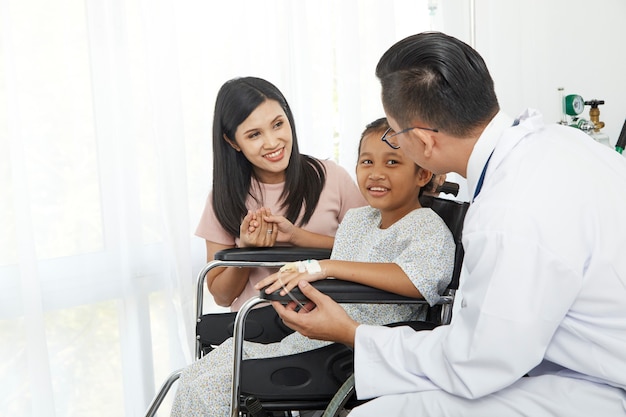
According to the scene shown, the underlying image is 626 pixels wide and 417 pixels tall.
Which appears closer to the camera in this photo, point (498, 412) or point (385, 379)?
point (498, 412)

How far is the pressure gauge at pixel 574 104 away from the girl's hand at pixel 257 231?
5.91 ft

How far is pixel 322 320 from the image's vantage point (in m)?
1.40

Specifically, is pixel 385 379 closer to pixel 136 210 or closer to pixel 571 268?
pixel 571 268

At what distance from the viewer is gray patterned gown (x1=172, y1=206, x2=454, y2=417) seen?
1.53 meters

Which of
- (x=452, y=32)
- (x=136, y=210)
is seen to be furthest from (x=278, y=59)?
(x=452, y=32)

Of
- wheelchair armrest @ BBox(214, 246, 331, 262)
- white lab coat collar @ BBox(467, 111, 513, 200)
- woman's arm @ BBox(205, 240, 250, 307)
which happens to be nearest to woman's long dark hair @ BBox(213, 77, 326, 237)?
woman's arm @ BBox(205, 240, 250, 307)

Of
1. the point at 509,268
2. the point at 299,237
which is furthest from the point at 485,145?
the point at 299,237

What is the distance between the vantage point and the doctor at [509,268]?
1.08 meters

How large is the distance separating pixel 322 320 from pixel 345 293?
0.08m

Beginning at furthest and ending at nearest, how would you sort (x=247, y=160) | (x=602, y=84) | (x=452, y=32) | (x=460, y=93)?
(x=602, y=84)
(x=452, y=32)
(x=247, y=160)
(x=460, y=93)

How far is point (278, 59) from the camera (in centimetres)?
253

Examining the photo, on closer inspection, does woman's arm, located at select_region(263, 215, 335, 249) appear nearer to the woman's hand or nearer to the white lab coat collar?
the woman's hand

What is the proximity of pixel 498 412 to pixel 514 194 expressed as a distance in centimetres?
35

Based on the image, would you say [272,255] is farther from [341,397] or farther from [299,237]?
[341,397]
